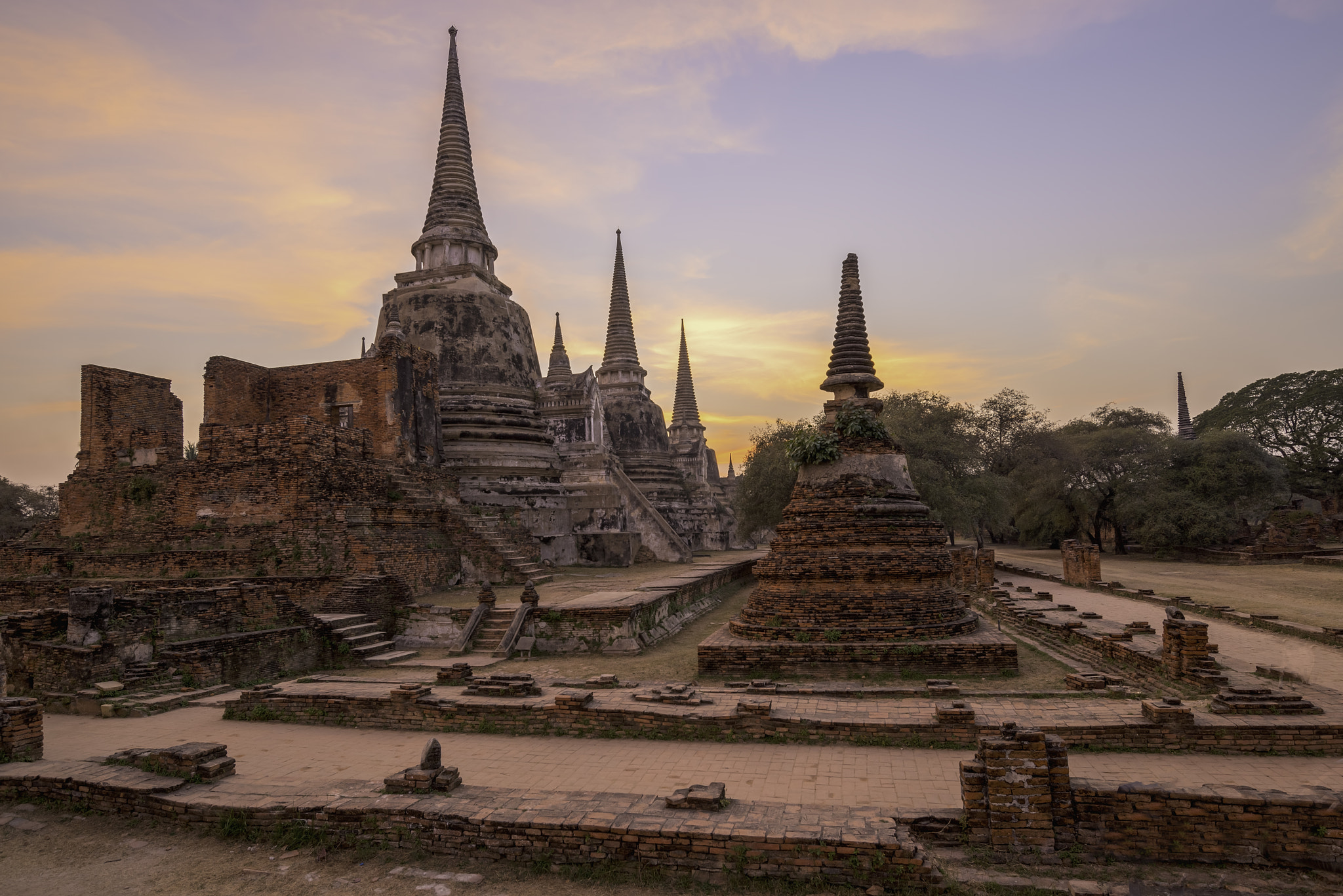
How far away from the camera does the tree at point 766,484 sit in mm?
28562

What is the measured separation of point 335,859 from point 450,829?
2.82 feet

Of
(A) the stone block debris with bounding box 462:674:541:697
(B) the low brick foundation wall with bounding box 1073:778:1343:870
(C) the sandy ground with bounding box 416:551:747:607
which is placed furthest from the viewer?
(C) the sandy ground with bounding box 416:551:747:607

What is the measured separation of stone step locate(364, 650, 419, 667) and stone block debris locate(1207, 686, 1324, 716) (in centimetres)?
1052

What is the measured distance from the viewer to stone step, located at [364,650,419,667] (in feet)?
39.4

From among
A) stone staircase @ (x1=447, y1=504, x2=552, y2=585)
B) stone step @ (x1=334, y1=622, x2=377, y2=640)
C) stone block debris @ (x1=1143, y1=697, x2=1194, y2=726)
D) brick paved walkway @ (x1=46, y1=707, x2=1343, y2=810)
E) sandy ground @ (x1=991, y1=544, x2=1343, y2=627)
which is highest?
stone staircase @ (x1=447, y1=504, x2=552, y2=585)

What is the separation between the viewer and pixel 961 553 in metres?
21.7

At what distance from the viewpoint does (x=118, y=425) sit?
63.4 feet

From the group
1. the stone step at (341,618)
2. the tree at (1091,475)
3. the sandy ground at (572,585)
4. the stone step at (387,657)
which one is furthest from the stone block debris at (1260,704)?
the tree at (1091,475)

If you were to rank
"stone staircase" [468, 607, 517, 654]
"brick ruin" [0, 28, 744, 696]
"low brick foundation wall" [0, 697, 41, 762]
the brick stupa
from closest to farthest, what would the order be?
"low brick foundation wall" [0, 697, 41, 762] < the brick stupa < "stone staircase" [468, 607, 517, 654] < "brick ruin" [0, 28, 744, 696]

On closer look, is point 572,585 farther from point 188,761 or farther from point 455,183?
point 455,183

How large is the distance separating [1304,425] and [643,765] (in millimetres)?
43623

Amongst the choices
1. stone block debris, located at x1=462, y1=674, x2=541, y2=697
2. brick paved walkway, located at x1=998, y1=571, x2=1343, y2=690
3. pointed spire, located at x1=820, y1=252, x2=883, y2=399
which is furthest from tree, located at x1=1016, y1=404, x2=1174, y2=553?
stone block debris, located at x1=462, y1=674, x2=541, y2=697

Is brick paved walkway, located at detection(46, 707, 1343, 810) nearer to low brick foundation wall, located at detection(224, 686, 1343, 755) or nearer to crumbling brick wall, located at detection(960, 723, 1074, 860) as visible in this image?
low brick foundation wall, located at detection(224, 686, 1343, 755)

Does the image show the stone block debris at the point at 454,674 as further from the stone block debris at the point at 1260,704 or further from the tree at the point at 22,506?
the tree at the point at 22,506
